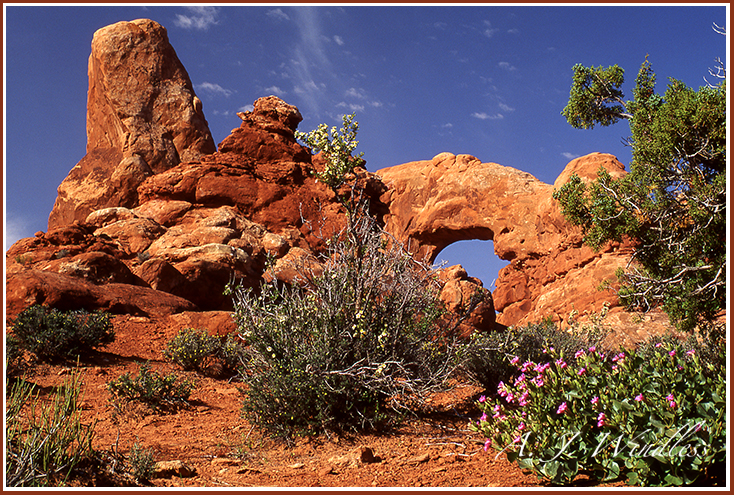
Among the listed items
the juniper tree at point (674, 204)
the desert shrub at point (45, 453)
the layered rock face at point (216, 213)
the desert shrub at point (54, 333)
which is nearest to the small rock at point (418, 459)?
the desert shrub at point (45, 453)

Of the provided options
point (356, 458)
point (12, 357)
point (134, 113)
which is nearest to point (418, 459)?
point (356, 458)

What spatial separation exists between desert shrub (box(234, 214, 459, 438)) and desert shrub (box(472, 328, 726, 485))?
6.15 ft

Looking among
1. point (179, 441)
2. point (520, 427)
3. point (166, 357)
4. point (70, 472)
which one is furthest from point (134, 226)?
point (520, 427)

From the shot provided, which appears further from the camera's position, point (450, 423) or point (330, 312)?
point (450, 423)

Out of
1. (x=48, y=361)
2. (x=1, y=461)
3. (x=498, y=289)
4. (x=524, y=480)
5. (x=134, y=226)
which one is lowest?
(x=524, y=480)

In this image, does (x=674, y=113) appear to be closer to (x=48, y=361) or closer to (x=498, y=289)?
(x=48, y=361)

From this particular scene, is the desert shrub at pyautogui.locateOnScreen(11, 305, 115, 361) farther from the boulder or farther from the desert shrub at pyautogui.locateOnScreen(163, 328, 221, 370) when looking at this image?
the boulder

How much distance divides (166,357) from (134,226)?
12.0m

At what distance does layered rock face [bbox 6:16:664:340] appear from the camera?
15359mm

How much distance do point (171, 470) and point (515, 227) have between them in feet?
82.0

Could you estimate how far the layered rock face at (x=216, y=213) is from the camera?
15359 millimetres

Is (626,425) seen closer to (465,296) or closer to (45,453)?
(45,453)

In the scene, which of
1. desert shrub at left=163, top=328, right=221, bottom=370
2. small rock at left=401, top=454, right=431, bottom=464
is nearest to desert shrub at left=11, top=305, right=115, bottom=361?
desert shrub at left=163, top=328, right=221, bottom=370

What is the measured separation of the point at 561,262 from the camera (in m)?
24.0
